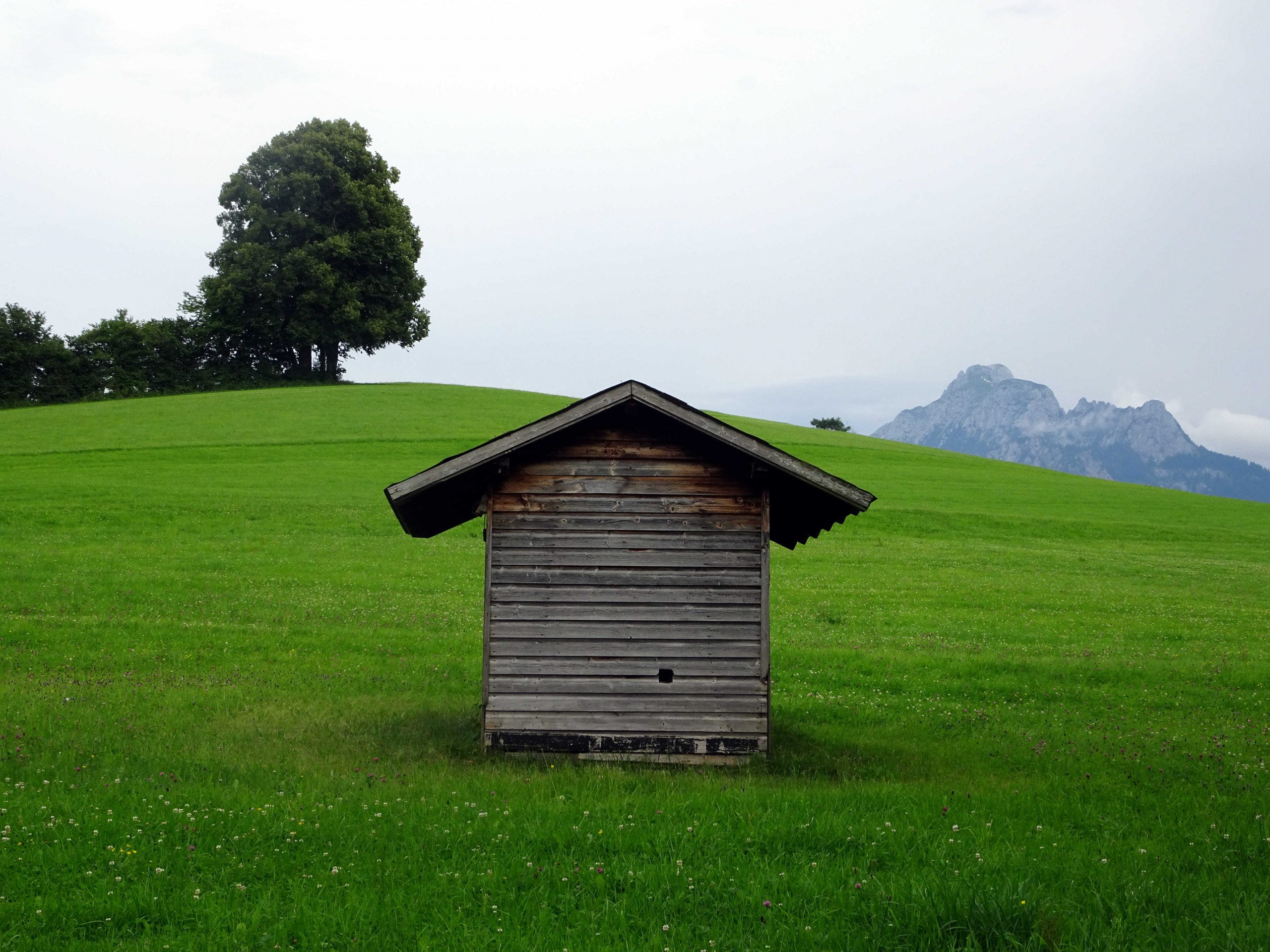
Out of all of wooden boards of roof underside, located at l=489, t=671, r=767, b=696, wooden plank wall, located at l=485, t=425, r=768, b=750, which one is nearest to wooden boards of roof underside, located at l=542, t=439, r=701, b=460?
wooden plank wall, located at l=485, t=425, r=768, b=750

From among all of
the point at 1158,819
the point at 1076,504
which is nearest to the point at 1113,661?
the point at 1158,819

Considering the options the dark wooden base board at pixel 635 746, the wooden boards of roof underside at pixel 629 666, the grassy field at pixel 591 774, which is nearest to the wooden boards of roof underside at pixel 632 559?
the wooden boards of roof underside at pixel 629 666

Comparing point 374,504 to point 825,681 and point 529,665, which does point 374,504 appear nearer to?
point 825,681

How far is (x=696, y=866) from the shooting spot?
7.85m

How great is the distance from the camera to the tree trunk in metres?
79.6

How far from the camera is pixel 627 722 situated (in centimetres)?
1205

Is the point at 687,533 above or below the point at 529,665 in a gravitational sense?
above

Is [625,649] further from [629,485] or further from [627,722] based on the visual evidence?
[629,485]

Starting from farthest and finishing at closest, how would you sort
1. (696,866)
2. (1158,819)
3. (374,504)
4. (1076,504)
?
(1076,504) → (374,504) → (1158,819) → (696,866)

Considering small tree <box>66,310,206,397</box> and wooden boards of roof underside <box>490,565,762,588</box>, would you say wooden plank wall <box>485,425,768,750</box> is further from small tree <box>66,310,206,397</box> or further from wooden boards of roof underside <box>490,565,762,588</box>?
small tree <box>66,310,206,397</box>

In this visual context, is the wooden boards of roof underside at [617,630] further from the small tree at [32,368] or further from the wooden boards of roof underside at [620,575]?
the small tree at [32,368]

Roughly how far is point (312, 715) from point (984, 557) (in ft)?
91.0

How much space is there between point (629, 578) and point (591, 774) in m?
2.45


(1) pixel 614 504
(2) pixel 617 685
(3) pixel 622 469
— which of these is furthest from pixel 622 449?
(2) pixel 617 685
